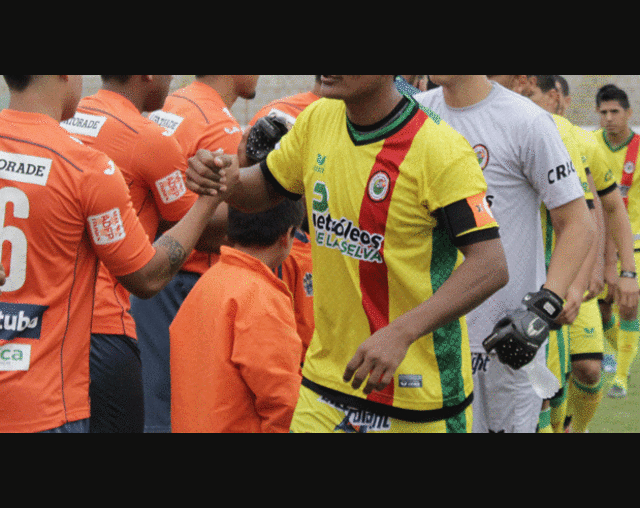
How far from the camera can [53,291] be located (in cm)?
276

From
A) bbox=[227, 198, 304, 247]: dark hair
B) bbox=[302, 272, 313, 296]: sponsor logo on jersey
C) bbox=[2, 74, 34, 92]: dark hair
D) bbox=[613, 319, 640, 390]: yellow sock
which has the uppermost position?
bbox=[2, 74, 34, 92]: dark hair

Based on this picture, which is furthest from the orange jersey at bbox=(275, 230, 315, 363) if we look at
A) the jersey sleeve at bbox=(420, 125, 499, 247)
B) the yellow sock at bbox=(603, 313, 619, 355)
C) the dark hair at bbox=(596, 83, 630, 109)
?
the dark hair at bbox=(596, 83, 630, 109)

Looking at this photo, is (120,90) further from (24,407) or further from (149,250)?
(24,407)

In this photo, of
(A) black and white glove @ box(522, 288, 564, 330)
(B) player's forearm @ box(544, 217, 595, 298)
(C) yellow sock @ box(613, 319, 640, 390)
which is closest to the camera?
(A) black and white glove @ box(522, 288, 564, 330)

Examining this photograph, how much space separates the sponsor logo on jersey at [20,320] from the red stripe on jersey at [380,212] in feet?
3.45

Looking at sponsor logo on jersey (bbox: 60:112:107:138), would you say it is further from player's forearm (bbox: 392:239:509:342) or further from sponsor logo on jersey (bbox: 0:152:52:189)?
player's forearm (bbox: 392:239:509:342)

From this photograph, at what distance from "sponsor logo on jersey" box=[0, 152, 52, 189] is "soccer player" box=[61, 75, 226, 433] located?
3.66 feet

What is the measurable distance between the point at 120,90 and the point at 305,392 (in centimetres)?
196

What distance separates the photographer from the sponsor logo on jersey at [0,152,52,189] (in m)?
2.68

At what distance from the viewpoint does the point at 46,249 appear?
8.98ft

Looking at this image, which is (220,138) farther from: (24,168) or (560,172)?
(24,168)

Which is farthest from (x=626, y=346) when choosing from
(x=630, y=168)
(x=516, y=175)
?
(x=516, y=175)

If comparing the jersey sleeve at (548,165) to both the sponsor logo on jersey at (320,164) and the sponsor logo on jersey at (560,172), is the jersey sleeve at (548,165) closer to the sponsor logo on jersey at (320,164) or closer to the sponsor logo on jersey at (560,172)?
the sponsor logo on jersey at (560,172)

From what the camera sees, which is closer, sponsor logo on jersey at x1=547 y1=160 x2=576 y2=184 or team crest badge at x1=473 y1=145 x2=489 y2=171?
sponsor logo on jersey at x1=547 y1=160 x2=576 y2=184
